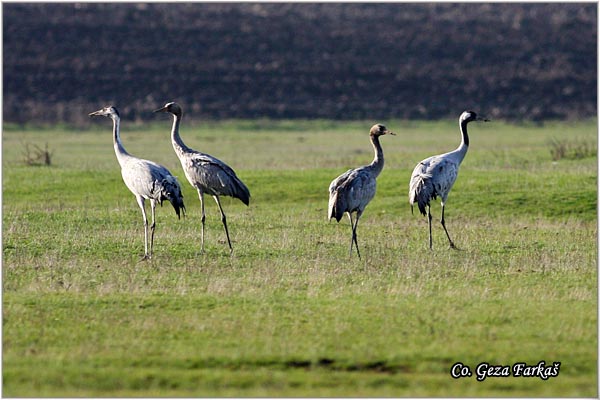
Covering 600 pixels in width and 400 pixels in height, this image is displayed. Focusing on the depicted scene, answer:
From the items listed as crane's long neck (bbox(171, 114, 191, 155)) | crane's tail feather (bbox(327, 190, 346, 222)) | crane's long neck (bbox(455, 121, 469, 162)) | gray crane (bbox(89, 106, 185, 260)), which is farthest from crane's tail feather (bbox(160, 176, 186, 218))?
crane's long neck (bbox(455, 121, 469, 162))

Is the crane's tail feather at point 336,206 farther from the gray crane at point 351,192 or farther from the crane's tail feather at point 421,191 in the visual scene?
the crane's tail feather at point 421,191

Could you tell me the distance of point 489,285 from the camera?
A: 11.5 m

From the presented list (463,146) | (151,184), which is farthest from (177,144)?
(463,146)

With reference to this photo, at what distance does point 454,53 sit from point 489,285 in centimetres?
5167

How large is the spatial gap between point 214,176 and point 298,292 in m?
3.75

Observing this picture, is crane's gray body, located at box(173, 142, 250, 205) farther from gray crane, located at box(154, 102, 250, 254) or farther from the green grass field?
the green grass field

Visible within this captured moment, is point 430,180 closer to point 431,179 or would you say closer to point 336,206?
point 431,179

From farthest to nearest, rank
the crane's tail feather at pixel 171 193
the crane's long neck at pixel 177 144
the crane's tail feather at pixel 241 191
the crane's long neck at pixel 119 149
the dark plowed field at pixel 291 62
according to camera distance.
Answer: the dark plowed field at pixel 291 62
the crane's long neck at pixel 177 144
the crane's tail feather at pixel 241 191
the crane's long neck at pixel 119 149
the crane's tail feather at pixel 171 193

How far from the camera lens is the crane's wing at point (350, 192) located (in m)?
13.5

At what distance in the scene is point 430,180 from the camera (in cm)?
1441

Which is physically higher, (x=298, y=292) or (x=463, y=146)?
(x=463, y=146)

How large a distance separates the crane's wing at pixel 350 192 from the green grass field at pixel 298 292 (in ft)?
2.14

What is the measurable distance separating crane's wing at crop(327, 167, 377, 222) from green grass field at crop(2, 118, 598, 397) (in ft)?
2.14

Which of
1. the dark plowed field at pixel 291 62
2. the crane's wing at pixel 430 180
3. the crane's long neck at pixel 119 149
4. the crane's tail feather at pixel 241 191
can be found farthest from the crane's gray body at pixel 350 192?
the dark plowed field at pixel 291 62
